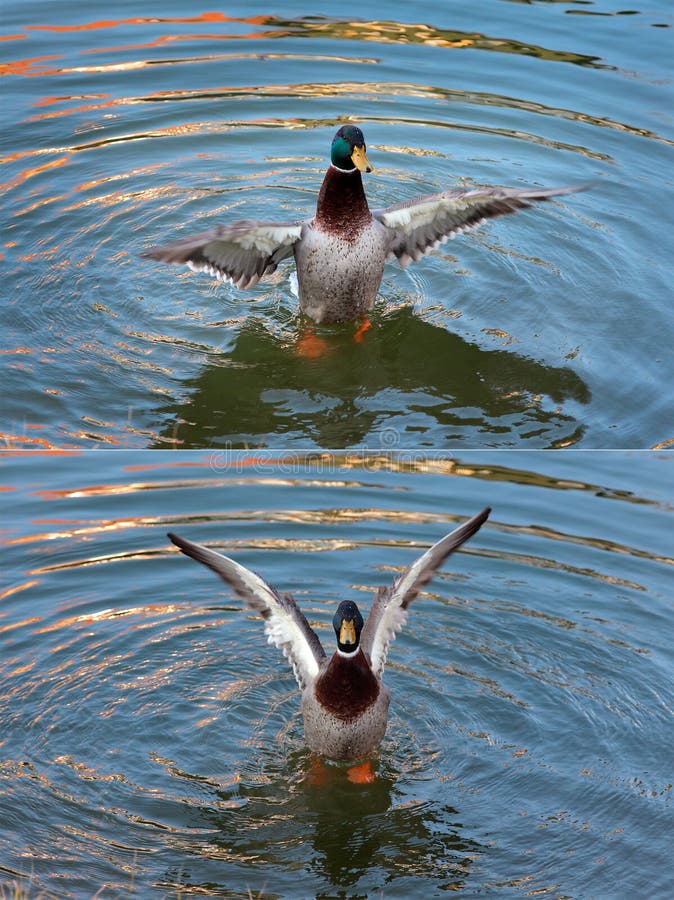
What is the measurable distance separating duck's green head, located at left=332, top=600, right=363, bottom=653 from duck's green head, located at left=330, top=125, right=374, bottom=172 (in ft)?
8.80

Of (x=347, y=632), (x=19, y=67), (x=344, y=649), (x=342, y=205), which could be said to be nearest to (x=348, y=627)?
(x=347, y=632)

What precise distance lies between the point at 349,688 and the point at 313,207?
13.3 feet

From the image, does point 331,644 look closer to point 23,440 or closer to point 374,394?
point 374,394

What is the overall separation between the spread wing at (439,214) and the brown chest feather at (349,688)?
110 inches

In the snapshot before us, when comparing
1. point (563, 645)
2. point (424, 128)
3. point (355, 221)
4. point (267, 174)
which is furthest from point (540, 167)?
point (563, 645)

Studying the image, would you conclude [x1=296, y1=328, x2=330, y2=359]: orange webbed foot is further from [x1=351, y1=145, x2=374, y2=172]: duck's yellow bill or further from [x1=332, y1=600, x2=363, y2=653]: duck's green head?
[x1=332, y1=600, x2=363, y2=653]: duck's green head

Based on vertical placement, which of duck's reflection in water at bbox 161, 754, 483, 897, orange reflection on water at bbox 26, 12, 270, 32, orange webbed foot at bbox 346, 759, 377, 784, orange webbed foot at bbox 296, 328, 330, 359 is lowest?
orange webbed foot at bbox 346, 759, 377, 784

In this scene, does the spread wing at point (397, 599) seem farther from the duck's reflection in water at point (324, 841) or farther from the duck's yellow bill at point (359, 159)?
the duck's yellow bill at point (359, 159)

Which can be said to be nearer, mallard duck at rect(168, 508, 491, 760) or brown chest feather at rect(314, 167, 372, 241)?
mallard duck at rect(168, 508, 491, 760)

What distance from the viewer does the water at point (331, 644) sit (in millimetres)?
5379

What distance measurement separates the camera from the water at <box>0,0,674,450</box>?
23.5 feet

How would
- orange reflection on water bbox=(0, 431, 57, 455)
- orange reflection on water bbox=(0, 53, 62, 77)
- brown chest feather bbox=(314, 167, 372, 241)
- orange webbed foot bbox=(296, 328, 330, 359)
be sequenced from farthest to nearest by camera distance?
orange reflection on water bbox=(0, 53, 62, 77)
orange webbed foot bbox=(296, 328, 330, 359)
brown chest feather bbox=(314, 167, 372, 241)
orange reflection on water bbox=(0, 431, 57, 455)

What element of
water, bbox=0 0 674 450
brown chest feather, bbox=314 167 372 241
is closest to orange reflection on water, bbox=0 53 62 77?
water, bbox=0 0 674 450

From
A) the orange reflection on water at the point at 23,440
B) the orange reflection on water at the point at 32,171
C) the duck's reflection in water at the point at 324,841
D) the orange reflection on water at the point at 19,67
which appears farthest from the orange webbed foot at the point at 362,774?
the orange reflection on water at the point at 19,67
